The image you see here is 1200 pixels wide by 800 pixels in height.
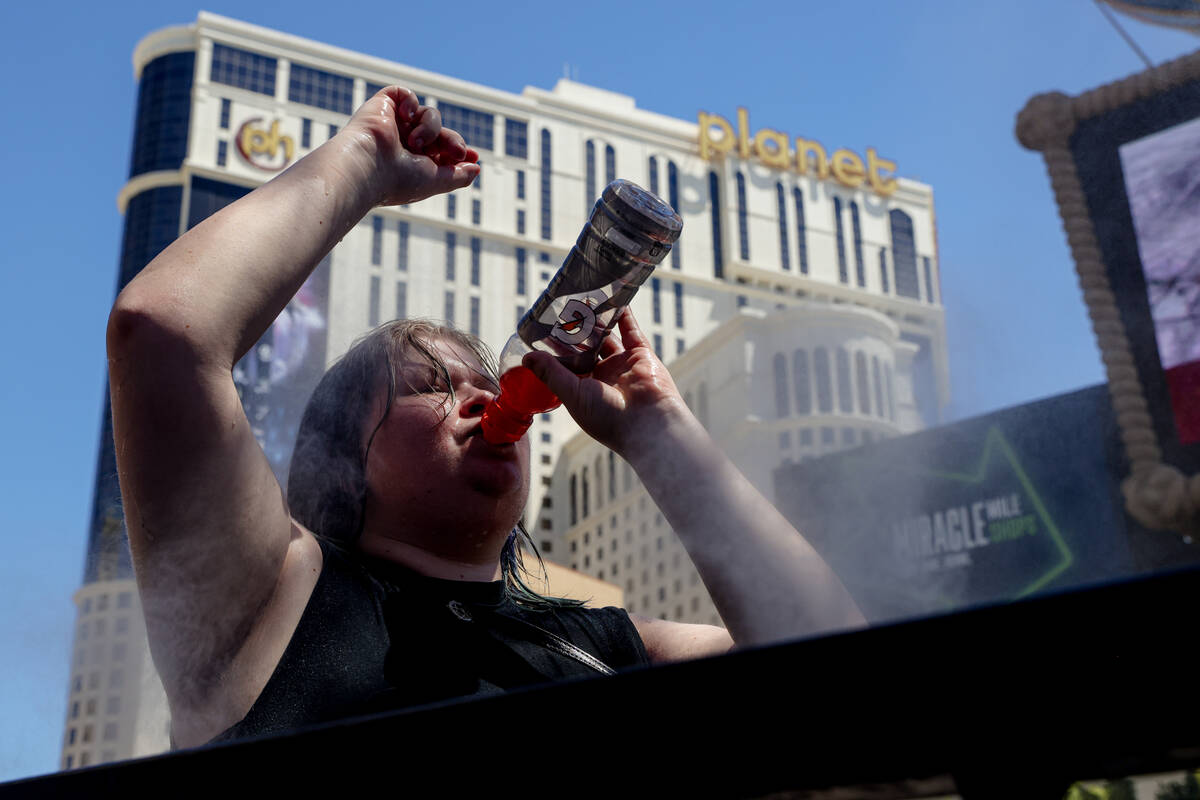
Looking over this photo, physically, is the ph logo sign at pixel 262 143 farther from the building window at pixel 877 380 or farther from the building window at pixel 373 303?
the building window at pixel 373 303

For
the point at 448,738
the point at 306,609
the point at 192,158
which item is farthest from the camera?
the point at 192,158

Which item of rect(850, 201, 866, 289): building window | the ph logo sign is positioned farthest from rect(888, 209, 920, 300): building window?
the ph logo sign

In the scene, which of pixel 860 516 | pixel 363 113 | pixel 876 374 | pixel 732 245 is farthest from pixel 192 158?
pixel 363 113

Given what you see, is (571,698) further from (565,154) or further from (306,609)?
(565,154)

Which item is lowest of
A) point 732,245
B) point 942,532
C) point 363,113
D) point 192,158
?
point 363,113

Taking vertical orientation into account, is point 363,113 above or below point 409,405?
above

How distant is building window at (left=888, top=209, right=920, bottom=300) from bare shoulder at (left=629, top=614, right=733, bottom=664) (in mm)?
8237

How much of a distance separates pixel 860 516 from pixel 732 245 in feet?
21.6

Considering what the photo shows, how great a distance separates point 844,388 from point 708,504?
6.87 m

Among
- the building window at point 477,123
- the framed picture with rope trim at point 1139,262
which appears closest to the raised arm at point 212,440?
the framed picture with rope trim at point 1139,262

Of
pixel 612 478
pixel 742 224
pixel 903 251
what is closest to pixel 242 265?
pixel 612 478

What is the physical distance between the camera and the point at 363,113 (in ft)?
3.24

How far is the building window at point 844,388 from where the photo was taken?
23.8ft

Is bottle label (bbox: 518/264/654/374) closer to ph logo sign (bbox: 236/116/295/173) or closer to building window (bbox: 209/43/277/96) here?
ph logo sign (bbox: 236/116/295/173)
